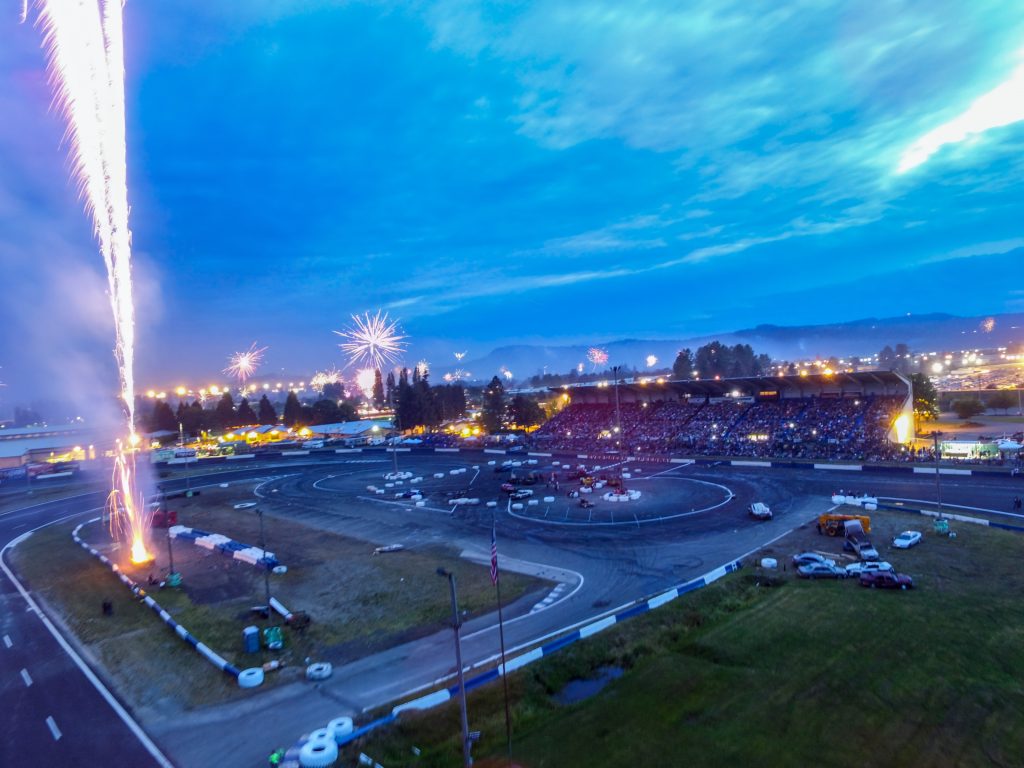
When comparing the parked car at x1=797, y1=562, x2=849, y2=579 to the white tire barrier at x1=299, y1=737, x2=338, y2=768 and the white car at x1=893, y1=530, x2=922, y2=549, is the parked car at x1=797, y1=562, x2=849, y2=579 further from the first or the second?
the white tire barrier at x1=299, y1=737, x2=338, y2=768

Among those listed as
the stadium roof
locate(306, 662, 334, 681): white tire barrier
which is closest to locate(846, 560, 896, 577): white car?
locate(306, 662, 334, 681): white tire barrier

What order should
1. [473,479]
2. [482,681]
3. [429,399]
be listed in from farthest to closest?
[429,399] → [473,479] → [482,681]

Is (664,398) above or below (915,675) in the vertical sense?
above

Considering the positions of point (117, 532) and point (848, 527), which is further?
point (117, 532)

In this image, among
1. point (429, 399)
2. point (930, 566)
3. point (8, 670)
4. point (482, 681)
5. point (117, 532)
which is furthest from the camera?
point (429, 399)

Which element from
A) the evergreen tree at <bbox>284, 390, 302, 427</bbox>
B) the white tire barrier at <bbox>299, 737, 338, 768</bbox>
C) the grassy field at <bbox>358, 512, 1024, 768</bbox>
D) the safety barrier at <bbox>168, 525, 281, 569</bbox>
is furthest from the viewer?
the evergreen tree at <bbox>284, 390, 302, 427</bbox>

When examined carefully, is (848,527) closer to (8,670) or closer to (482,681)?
(482,681)

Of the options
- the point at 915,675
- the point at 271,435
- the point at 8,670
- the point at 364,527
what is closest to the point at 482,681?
the point at 915,675

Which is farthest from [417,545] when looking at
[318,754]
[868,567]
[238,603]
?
[868,567]
